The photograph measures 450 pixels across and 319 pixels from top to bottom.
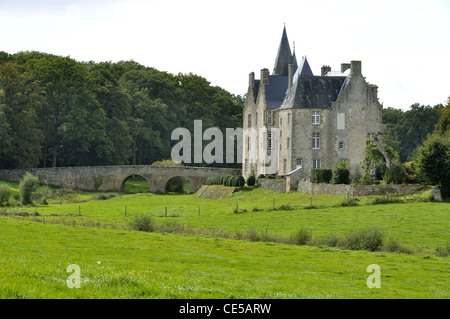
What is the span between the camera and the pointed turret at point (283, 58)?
6575 centimetres

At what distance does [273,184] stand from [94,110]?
26.3m

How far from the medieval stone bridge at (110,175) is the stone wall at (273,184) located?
382 inches

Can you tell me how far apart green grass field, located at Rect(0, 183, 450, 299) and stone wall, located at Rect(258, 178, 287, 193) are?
3368 millimetres

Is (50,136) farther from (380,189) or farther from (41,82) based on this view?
(380,189)

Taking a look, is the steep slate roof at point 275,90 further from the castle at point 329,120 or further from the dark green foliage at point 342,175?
the dark green foliage at point 342,175

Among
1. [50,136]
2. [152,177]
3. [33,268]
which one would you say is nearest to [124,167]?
[152,177]

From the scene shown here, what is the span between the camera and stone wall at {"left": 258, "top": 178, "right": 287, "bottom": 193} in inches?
2099

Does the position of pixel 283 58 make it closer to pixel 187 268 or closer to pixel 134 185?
pixel 134 185

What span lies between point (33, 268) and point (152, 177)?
5494 cm

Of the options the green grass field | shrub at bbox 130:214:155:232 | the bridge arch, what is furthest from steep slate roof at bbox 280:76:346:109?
shrub at bbox 130:214:155:232

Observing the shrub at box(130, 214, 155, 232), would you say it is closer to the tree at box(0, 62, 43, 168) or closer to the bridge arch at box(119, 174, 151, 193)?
the tree at box(0, 62, 43, 168)
